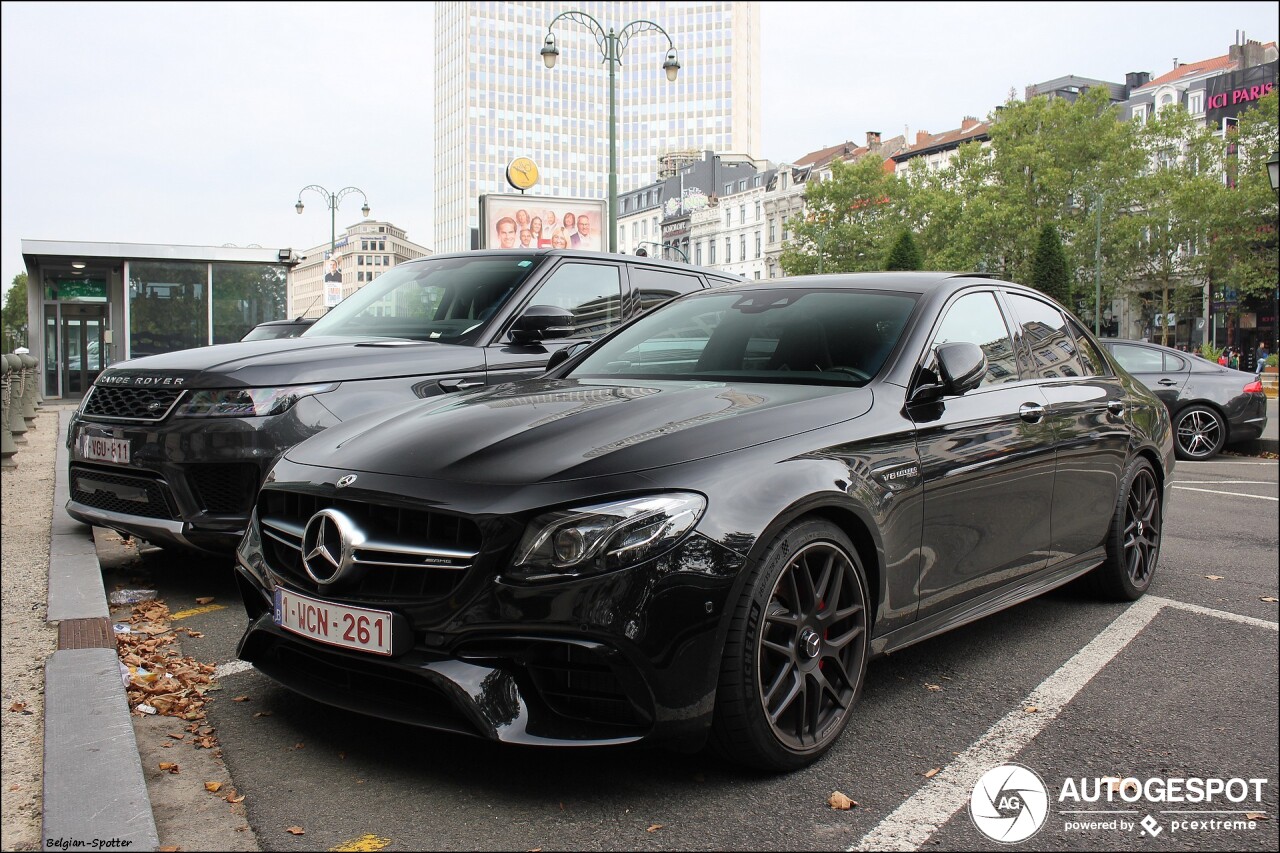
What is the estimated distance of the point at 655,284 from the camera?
7117 mm

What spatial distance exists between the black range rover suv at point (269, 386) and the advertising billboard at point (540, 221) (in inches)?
682

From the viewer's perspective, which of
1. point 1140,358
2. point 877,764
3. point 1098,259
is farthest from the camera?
point 1098,259

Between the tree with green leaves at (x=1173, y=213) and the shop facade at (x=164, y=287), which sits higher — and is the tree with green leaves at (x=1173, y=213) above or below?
above

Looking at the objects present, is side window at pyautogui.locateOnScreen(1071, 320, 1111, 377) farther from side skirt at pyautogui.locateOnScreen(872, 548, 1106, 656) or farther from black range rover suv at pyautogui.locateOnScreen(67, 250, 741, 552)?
black range rover suv at pyautogui.locateOnScreen(67, 250, 741, 552)

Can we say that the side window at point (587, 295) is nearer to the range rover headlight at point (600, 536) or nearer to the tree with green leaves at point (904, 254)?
the range rover headlight at point (600, 536)

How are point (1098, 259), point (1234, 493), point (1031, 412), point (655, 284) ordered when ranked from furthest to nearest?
point (1098, 259) → point (1234, 493) → point (655, 284) → point (1031, 412)

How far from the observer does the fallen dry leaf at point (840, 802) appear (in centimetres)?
277

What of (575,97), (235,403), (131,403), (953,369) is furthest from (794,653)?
(575,97)

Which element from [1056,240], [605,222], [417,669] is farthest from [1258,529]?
[1056,240]

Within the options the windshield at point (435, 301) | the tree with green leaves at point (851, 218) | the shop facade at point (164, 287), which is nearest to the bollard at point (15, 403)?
the shop facade at point (164, 287)

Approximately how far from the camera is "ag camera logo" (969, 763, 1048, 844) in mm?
2682

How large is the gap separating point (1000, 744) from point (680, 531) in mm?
1278

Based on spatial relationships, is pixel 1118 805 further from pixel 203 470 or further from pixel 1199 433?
pixel 1199 433

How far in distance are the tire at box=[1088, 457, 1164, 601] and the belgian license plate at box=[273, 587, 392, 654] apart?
3472 millimetres
